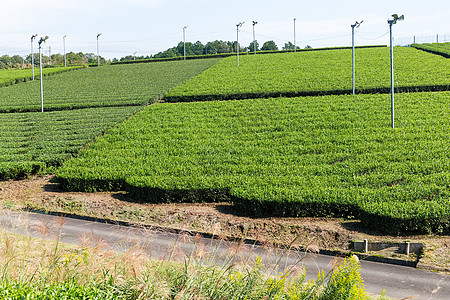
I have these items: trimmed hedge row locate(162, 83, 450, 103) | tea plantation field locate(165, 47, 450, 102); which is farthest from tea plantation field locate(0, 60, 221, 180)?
tea plantation field locate(165, 47, 450, 102)

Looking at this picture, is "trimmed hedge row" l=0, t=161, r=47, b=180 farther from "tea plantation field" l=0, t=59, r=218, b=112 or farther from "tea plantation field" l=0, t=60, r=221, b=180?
"tea plantation field" l=0, t=59, r=218, b=112

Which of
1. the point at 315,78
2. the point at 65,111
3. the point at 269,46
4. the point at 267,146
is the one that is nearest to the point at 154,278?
the point at 267,146

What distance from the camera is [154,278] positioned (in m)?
6.69

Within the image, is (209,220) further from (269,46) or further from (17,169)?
(269,46)

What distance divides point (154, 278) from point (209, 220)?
8132mm

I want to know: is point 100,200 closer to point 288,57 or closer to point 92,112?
point 92,112

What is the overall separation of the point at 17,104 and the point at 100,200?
24130mm

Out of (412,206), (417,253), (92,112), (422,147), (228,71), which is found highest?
(228,71)

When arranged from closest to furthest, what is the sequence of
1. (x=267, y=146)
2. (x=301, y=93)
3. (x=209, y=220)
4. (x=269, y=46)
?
(x=209, y=220)
(x=267, y=146)
(x=301, y=93)
(x=269, y=46)

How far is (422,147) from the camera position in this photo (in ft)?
63.0

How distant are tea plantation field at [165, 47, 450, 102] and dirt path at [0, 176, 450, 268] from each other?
1746 centimetres

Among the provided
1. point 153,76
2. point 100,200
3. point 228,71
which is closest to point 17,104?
point 153,76

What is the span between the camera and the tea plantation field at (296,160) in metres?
14.8

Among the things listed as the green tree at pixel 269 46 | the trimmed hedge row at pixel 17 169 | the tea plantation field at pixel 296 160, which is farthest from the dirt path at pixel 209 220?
the green tree at pixel 269 46
